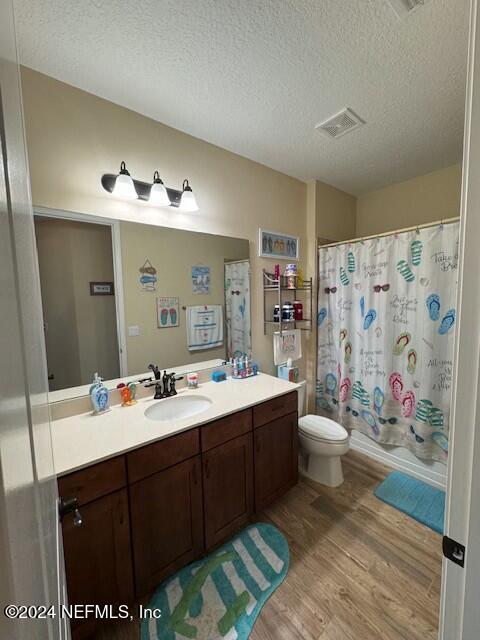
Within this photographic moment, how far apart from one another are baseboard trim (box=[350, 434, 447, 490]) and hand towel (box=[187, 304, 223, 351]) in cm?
163

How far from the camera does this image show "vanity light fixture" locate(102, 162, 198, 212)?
144 cm

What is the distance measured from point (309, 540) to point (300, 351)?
1371 millimetres

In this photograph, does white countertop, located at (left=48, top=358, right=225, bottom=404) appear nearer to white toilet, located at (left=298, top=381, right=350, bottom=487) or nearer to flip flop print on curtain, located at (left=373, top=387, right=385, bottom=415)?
white toilet, located at (left=298, top=381, right=350, bottom=487)

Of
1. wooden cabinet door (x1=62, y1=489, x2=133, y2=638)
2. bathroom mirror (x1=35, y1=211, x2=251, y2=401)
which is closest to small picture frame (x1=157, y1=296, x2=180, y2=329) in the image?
bathroom mirror (x1=35, y1=211, x2=251, y2=401)

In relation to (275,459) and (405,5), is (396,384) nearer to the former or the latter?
(275,459)

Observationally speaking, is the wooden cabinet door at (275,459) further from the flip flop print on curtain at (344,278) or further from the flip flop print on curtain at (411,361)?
the flip flop print on curtain at (344,278)

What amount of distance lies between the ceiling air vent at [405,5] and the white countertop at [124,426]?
1.85 metres

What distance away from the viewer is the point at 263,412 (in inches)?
62.7

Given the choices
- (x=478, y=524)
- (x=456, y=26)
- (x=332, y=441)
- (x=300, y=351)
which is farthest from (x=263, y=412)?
(x=456, y=26)

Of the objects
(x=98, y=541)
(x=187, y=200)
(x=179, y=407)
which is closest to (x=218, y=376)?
(x=179, y=407)

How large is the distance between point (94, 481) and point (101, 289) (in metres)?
0.97

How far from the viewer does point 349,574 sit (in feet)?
4.35

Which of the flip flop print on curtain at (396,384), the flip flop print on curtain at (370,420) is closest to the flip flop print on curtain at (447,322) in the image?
the flip flop print on curtain at (396,384)

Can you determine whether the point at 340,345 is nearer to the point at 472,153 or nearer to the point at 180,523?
the point at 180,523
